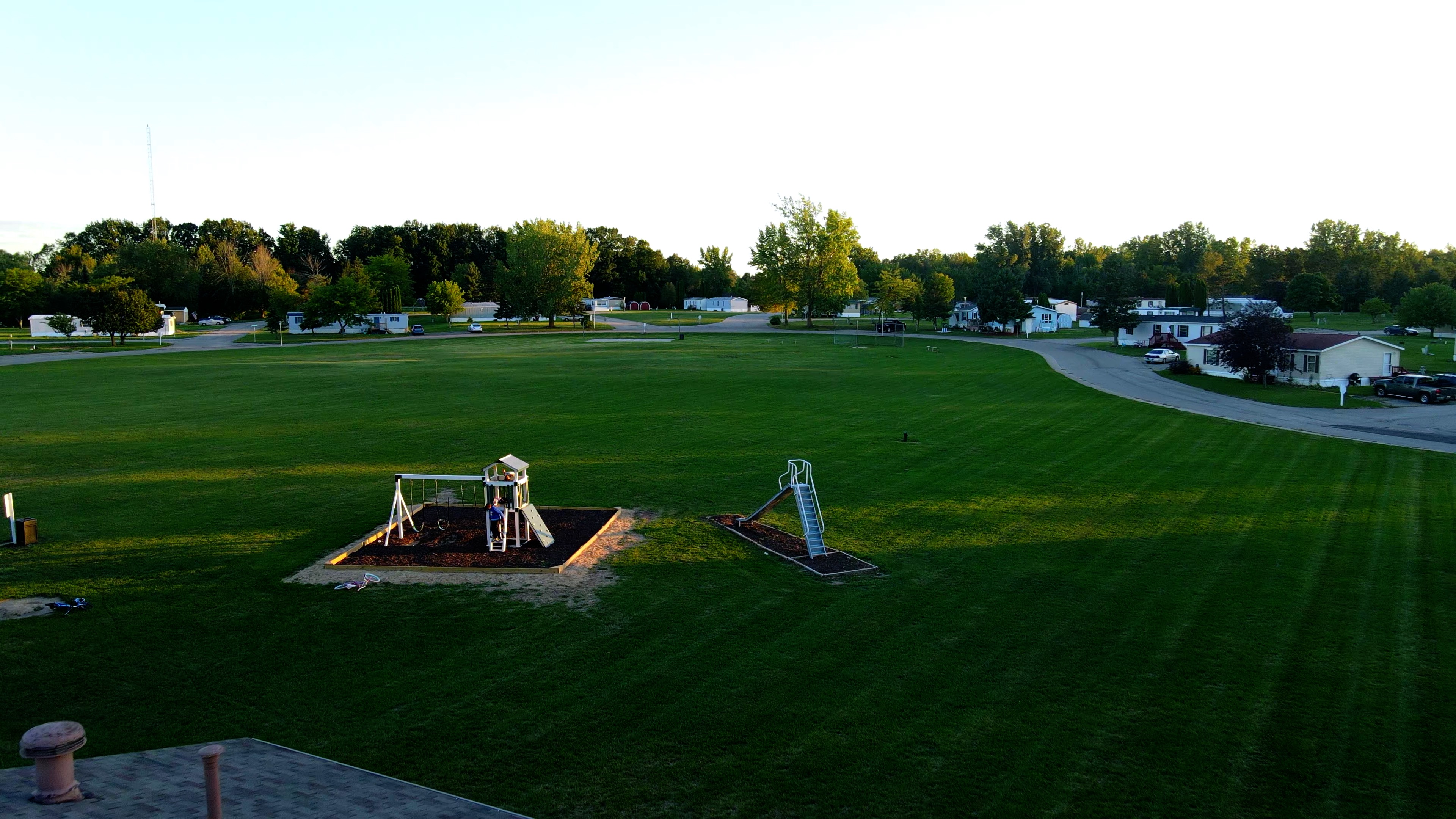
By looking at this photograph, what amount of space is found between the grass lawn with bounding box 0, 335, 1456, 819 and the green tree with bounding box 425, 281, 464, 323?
305 ft

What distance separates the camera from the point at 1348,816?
28.4 ft

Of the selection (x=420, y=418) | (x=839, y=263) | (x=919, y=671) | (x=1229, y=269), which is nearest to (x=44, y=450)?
(x=420, y=418)

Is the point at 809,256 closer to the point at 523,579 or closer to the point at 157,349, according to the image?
the point at 157,349

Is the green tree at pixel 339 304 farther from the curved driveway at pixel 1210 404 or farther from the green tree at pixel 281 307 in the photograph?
the curved driveway at pixel 1210 404

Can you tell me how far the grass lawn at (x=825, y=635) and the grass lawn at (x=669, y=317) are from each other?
9815 centimetres

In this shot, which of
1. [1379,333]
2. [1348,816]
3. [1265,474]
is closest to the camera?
[1348,816]

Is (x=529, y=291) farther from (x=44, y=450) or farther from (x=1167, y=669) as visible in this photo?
(x=1167, y=669)

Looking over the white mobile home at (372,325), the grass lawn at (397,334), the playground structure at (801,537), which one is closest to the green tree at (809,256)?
the grass lawn at (397,334)

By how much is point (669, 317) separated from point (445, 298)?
39900 mm

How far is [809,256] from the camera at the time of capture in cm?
11975

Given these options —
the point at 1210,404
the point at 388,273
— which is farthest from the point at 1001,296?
the point at 388,273

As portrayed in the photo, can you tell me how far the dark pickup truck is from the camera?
138 feet

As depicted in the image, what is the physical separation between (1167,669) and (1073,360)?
58030 mm

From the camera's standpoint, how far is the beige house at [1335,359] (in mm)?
48594
